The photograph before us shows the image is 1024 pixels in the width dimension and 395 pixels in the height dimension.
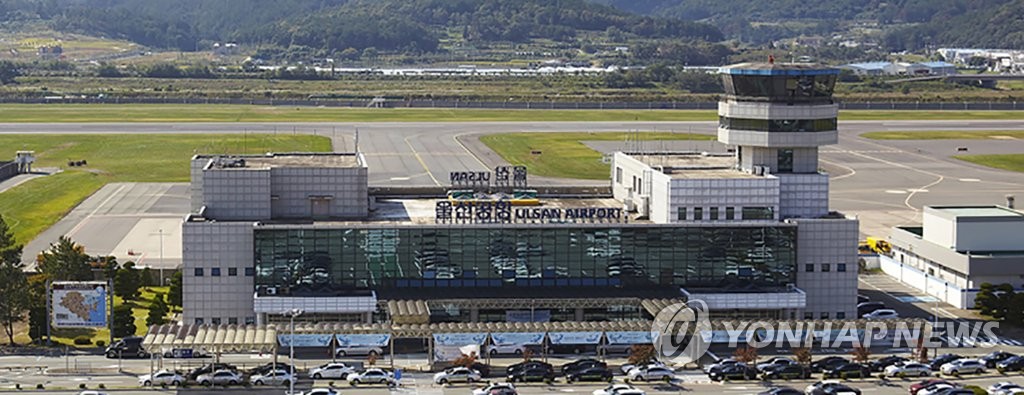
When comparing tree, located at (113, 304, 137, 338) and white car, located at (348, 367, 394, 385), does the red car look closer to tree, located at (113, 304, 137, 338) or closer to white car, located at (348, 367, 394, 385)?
white car, located at (348, 367, 394, 385)

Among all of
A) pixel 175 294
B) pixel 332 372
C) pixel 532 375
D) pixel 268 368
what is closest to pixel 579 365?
pixel 532 375

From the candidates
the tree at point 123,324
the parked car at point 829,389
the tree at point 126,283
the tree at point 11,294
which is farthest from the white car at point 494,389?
the tree at point 126,283

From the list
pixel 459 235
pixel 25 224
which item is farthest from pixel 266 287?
pixel 25 224

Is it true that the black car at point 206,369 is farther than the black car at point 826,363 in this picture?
No

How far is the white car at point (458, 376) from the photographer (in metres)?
83.4

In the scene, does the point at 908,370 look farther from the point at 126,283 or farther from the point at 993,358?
the point at 126,283

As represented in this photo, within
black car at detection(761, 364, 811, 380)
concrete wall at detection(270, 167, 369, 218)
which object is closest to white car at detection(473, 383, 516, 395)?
black car at detection(761, 364, 811, 380)

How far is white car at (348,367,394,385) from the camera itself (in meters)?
82.7

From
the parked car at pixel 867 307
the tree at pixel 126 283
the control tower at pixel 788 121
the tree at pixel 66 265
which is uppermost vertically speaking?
the control tower at pixel 788 121

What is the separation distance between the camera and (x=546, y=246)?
98.1 meters

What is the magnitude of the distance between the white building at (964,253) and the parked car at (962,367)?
2089 cm

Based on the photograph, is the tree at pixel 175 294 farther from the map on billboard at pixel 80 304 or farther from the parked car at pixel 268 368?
the parked car at pixel 268 368

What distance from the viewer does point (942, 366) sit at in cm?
8562

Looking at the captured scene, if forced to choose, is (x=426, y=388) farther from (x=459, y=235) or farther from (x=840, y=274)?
(x=840, y=274)
